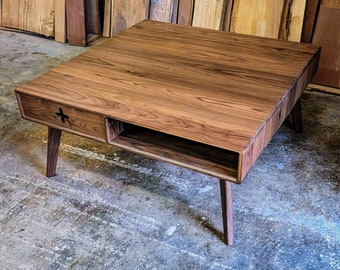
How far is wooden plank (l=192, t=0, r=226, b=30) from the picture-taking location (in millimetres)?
2727

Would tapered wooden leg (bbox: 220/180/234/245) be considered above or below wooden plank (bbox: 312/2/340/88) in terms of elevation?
below

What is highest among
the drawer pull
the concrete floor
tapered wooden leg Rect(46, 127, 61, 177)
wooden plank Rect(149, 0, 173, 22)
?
wooden plank Rect(149, 0, 173, 22)

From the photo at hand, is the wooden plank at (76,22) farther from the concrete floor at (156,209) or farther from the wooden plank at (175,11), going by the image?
the concrete floor at (156,209)

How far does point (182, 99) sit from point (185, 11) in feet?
4.64

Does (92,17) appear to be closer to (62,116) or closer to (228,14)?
(228,14)

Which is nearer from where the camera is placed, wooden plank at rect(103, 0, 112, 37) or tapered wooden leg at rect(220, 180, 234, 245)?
tapered wooden leg at rect(220, 180, 234, 245)

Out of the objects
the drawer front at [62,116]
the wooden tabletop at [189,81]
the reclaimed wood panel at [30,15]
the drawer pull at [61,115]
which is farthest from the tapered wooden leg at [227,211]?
the reclaimed wood panel at [30,15]

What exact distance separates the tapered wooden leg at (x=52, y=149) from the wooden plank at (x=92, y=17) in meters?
1.53

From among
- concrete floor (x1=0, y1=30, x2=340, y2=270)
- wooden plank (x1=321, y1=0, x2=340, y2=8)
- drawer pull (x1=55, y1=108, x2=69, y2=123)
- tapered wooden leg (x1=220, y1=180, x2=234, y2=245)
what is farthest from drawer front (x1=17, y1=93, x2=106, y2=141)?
wooden plank (x1=321, y1=0, x2=340, y2=8)

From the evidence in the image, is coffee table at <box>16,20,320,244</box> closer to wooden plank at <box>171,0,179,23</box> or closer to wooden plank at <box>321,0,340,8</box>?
wooden plank at <box>321,0,340,8</box>

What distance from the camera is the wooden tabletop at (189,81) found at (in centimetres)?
146

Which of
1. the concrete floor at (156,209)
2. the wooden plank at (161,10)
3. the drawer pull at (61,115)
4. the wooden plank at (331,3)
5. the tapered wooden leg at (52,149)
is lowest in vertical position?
the concrete floor at (156,209)

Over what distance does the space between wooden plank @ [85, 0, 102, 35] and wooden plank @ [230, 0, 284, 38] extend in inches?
38.1

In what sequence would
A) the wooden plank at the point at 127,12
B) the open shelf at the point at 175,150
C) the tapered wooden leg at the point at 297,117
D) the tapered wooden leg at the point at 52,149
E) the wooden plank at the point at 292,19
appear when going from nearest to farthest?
the open shelf at the point at 175,150, the tapered wooden leg at the point at 52,149, the tapered wooden leg at the point at 297,117, the wooden plank at the point at 292,19, the wooden plank at the point at 127,12
